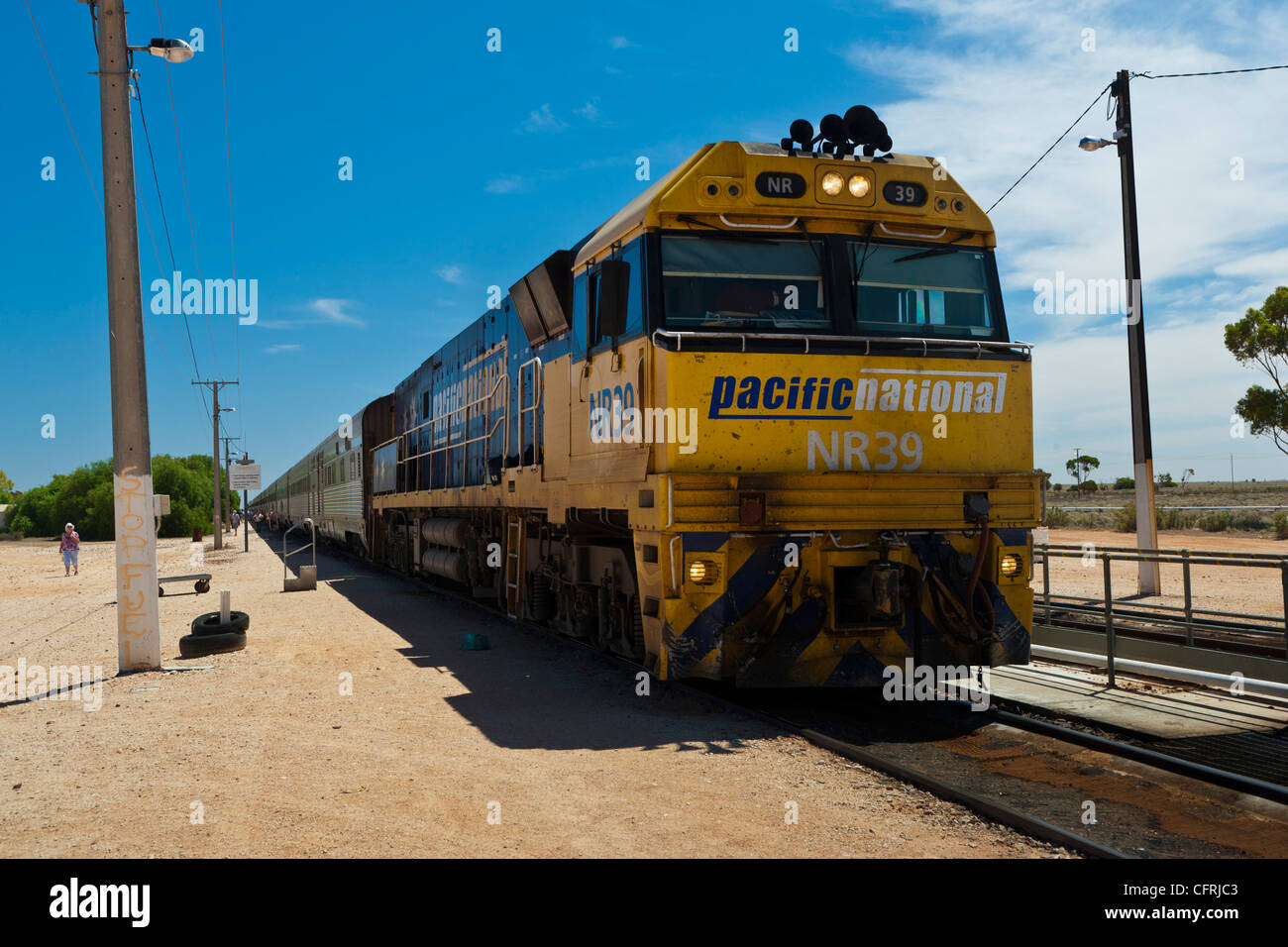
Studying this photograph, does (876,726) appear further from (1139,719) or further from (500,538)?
(500,538)

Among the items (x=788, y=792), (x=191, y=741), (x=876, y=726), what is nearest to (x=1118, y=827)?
(x=788, y=792)

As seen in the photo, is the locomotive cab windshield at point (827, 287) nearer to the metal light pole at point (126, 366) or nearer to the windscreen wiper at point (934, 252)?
the windscreen wiper at point (934, 252)

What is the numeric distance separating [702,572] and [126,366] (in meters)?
6.60

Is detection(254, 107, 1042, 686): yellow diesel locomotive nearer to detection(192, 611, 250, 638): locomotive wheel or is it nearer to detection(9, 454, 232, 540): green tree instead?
detection(192, 611, 250, 638): locomotive wheel

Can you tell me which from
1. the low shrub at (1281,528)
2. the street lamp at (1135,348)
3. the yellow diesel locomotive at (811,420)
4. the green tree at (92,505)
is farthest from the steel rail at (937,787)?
the green tree at (92,505)

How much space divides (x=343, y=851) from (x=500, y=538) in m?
8.70

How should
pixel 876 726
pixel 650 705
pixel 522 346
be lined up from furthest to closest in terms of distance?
pixel 522 346 < pixel 650 705 < pixel 876 726

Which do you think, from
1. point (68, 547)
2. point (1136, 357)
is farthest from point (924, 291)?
point (68, 547)

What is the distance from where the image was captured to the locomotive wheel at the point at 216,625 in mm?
10469

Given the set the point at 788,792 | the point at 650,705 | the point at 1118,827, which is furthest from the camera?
the point at 650,705

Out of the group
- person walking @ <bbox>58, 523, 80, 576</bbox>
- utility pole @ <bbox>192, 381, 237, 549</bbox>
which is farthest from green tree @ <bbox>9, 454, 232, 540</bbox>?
person walking @ <bbox>58, 523, 80, 576</bbox>

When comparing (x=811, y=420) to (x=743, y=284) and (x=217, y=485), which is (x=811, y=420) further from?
(x=217, y=485)

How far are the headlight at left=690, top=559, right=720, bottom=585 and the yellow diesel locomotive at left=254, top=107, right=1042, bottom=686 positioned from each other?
0.01 m
